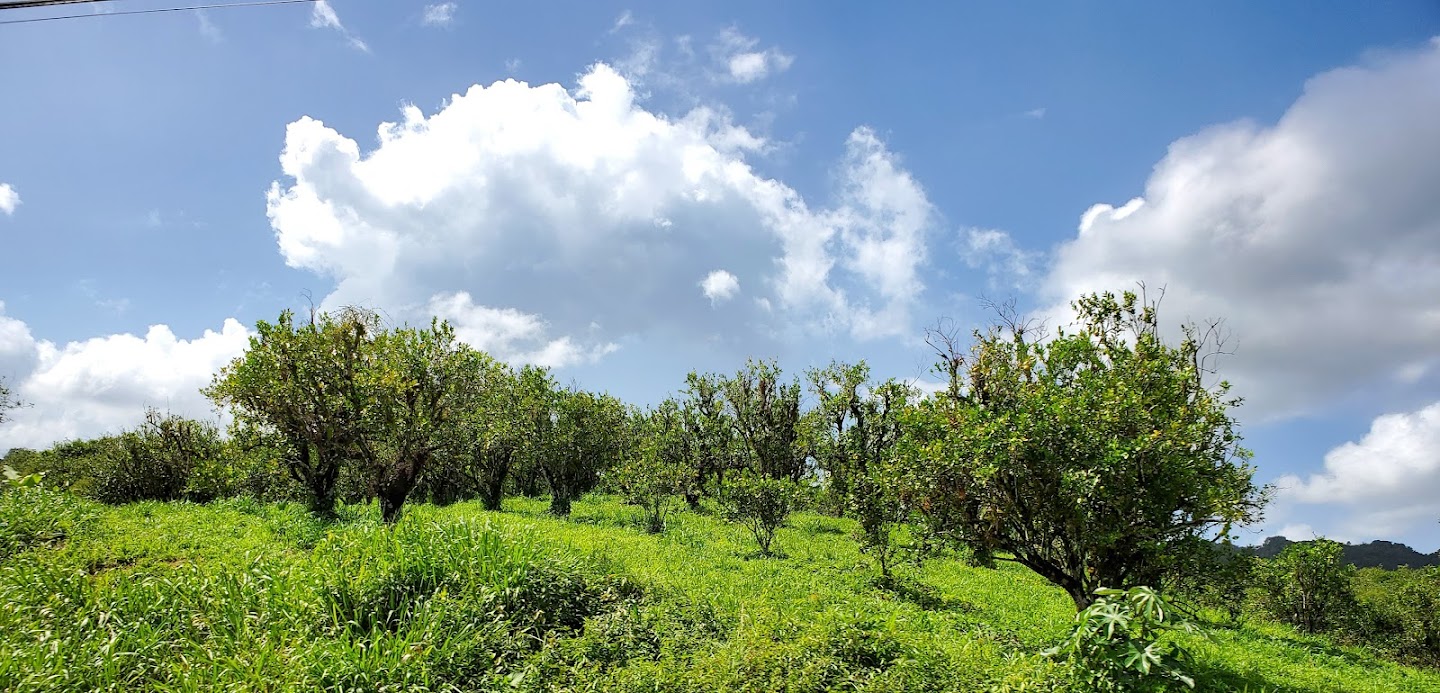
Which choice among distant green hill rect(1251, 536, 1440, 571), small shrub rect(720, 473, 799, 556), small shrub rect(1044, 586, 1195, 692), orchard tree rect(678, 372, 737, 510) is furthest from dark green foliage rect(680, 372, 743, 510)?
distant green hill rect(1251, 536, 1440, 571)

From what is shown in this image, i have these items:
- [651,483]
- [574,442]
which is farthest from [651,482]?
[574,442]

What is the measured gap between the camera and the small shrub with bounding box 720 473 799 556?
22312 mm

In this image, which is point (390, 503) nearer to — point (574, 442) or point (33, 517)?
point (33, 517)

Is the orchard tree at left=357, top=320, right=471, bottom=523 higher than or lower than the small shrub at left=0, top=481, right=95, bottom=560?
higher

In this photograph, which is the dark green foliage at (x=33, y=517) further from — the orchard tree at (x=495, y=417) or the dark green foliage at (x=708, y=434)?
the dark green foliage at (x=708, y=434)

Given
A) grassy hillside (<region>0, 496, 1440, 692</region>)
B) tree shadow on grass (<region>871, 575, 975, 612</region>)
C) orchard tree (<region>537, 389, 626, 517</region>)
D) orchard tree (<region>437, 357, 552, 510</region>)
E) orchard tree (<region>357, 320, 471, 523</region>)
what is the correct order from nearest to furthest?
grassy hillside (<region>0, 496, 1440, 692</region>)
tree shadow on grass (<region>871, 575, 975, 612</region>)
orchard tree (<region>357, 320, 471, 523</region>)
orchard tree (<region>437, 357, 552, 510</region>)
orchard tree (<region>537, 389, 626, 517</region>)

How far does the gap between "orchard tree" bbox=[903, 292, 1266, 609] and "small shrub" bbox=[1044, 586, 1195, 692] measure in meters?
4.80

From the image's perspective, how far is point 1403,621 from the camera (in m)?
34.3

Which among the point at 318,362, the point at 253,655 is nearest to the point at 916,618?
the point at 253,655

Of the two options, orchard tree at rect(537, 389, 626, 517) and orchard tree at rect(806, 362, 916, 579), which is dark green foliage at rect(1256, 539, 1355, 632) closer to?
orchard tree at rect(806, 362, 916, 579)

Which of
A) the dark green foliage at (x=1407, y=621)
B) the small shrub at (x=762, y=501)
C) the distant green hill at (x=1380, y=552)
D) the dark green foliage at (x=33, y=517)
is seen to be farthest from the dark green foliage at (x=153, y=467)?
the distant green hill at (x=1380, y=552)

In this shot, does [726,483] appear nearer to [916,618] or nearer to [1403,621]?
[916,618]

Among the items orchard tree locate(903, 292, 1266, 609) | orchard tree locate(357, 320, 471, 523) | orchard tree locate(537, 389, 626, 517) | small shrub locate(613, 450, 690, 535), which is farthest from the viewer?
orchard tree locate(537, 389, 626, 517)

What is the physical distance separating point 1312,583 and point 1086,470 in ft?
95.5
